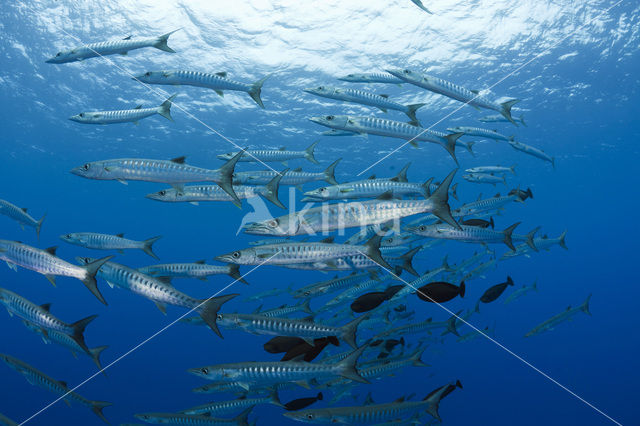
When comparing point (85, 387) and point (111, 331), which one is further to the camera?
point (111, 331)

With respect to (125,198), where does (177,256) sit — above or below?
below

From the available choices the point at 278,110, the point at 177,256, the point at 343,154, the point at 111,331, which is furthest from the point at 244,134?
the point at 177,256

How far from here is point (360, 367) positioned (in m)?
6.66

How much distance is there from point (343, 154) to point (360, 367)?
1132 inches

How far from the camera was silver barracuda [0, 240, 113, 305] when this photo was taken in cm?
414

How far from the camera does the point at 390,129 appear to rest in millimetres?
6531

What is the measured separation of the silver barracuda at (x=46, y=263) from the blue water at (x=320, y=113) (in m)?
6.39

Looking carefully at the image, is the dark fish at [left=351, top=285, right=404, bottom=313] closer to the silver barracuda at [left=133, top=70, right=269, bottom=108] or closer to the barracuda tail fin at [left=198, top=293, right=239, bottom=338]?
the barracuda tail fin at [left=198, top=293, right=239, bottom=338]

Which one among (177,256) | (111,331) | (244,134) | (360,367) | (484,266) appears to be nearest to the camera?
(360,367)

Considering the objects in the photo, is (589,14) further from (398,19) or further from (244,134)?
(244,134)

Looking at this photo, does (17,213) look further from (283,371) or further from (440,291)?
(440,291)

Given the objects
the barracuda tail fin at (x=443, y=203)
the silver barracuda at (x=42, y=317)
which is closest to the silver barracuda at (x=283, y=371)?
the silver barracuda at (x=42, y=317)

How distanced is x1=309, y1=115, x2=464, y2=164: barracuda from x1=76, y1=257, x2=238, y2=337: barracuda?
3.73 metres

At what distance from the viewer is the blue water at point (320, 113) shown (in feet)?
56.8
